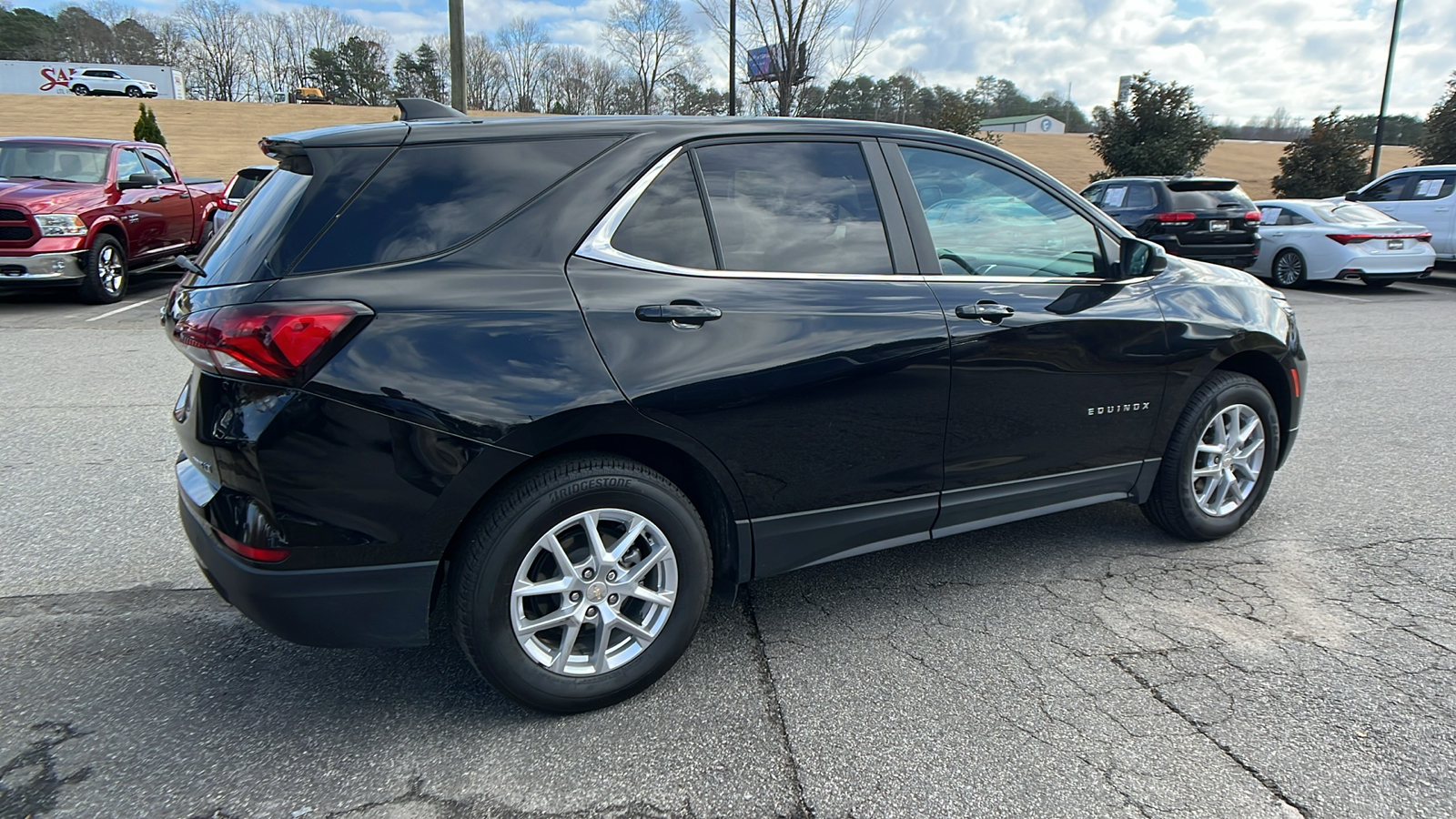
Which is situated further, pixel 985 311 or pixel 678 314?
pixel 985 311

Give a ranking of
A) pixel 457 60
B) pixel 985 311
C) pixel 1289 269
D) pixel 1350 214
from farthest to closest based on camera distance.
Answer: pixel 457 60, pixel 1289 269, pixel 1350 214, pixel 985 311

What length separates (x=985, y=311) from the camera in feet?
10.5

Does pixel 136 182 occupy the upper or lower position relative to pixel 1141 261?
upper

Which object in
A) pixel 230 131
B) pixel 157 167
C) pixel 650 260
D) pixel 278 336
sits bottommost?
pixel 278 336

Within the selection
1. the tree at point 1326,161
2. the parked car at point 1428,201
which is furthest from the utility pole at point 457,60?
the tree at point 1326,161

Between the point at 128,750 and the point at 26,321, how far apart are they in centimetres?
929

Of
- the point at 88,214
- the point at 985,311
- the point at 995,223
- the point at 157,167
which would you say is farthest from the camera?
the point at 157,167

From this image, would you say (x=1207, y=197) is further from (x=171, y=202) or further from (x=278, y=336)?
(x=171, y=202)

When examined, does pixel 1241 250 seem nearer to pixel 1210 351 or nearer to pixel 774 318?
pixel 1210 351

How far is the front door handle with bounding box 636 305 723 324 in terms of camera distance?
2.64 meters

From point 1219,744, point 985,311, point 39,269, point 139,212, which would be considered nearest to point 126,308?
point 39,269

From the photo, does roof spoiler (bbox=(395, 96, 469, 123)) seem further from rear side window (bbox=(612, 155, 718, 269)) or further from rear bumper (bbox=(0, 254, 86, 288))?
rear bumper (bbox=(0, 254, 86, 288))

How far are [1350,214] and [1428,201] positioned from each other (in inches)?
71.1

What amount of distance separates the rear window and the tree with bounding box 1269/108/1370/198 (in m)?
12.0
